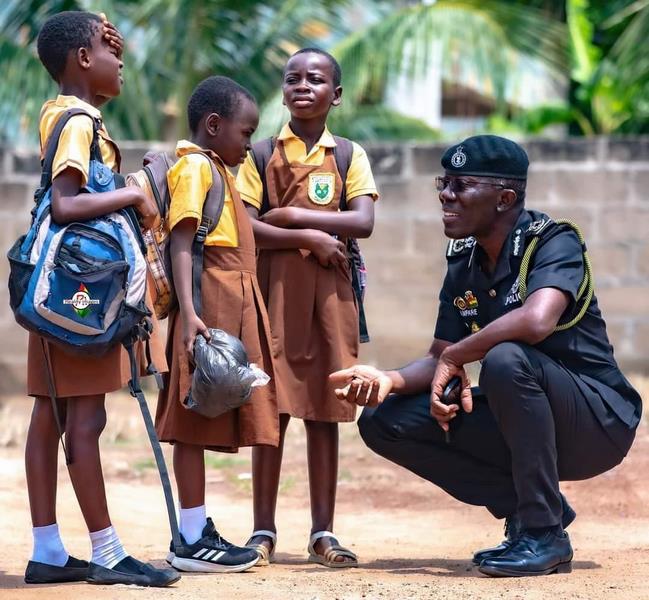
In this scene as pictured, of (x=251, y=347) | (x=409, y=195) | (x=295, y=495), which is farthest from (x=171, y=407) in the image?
(x=409, y=195)

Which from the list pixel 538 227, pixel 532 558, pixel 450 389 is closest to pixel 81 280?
pixel 450 389

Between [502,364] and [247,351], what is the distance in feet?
2.78

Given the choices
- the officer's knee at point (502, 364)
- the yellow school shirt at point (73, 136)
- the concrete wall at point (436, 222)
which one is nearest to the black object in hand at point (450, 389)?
the officer's knee at point (502, 364)

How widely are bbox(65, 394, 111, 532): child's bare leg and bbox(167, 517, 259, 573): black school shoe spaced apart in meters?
0.34

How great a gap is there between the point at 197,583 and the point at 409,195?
183 inches

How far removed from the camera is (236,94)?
4074mm

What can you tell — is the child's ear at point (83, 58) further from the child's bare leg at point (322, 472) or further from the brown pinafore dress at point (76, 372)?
the child's bare leg at point (322, 472)

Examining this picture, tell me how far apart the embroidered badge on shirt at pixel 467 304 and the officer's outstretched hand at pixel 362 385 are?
15.5 inches

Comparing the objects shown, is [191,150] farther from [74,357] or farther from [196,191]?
[74,357]

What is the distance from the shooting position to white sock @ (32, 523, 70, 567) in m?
3.72

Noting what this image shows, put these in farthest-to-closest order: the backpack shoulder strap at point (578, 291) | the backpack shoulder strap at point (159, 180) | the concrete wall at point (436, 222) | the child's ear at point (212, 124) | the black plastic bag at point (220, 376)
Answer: the concrete wall at point (436, 222) → the child's ear at point (212, 124) → the backpack shoulder strap at point (159, 180) → the backpack shoulder strap at point (578, 291) → the black plastic bag at point (220, 376)

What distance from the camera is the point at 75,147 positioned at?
3545mm

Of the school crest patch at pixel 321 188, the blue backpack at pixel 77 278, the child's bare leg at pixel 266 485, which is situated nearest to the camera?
the blue backpack at pixel 77 278

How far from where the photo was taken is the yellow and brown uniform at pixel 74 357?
11.7ft
